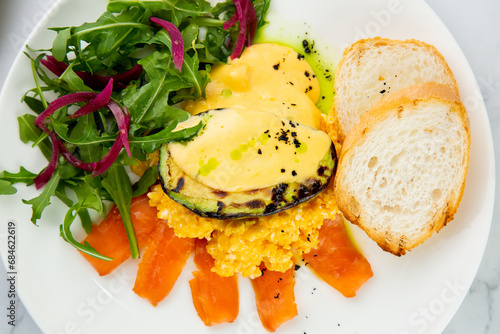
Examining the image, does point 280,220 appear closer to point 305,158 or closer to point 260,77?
point 305,158

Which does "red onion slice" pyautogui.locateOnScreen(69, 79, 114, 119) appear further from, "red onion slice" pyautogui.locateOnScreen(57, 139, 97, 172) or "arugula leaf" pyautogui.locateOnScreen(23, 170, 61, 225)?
"arugula leaf" pyautogui.locateOnScreen(23, 170, 61, 225)

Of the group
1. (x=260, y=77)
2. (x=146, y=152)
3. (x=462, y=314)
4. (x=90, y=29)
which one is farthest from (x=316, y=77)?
(x=462, y=314)

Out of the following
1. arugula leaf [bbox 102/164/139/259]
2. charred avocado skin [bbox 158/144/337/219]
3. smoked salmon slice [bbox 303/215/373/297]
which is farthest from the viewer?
smoked salmon slice [bbox 303/215/373/297]

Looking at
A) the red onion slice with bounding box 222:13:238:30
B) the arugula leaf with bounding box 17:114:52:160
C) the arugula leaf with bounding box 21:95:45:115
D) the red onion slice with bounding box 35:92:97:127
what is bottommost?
the arugula leaf with bounding box 17:114:52:160

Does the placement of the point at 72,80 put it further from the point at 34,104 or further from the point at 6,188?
the point at 6,188

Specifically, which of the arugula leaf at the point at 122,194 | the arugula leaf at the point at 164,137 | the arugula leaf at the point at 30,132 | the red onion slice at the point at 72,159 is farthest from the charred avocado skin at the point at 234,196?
the arugula leaf at the point at 30,132

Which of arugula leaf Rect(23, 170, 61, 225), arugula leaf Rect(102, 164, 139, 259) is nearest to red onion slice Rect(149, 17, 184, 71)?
arugula leaf Rect(102, 164, 139, 259)

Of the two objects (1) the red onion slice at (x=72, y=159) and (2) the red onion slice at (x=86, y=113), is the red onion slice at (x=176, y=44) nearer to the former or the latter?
(2) the red onion slice at (x=86, y=113)
